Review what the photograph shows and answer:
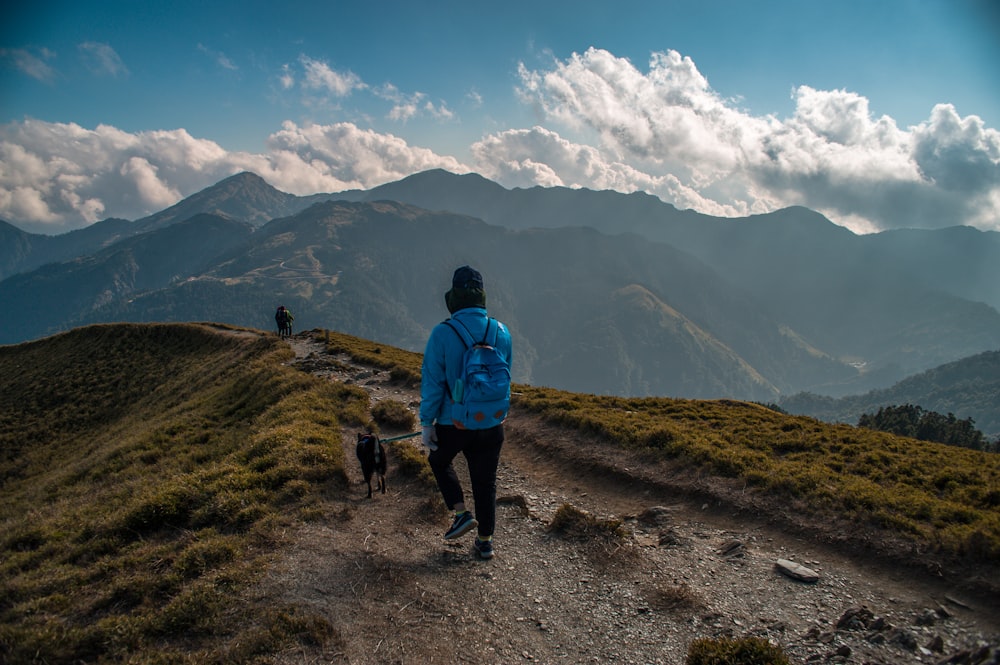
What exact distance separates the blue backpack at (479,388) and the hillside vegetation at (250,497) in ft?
10.7

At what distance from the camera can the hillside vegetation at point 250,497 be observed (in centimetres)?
600

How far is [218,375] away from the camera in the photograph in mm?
28828

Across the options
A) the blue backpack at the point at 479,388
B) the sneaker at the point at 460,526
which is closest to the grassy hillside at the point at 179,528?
the sneaker at the point at 460,526

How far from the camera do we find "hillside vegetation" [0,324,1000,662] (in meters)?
6.00

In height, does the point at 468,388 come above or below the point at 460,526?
above

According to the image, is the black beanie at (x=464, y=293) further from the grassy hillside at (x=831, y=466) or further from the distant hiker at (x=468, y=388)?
the grassy hillside at (x=831, y=466)

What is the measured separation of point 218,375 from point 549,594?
92.6 ft

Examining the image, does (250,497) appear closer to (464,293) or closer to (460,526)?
(460,526)

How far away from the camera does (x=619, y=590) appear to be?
753cm

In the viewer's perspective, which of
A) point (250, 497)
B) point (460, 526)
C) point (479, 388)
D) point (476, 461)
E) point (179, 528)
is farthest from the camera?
point (250, 497)

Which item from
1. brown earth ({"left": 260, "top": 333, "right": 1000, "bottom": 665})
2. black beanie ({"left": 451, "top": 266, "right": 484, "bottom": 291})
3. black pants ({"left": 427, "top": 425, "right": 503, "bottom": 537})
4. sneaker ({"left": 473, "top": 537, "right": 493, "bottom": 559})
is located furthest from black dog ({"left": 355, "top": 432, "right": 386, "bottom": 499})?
black beanie ({"left": 451, "top": 266, "right": 484, "bottom": 291})

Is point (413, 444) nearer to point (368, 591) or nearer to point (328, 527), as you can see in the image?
point (328, 527)

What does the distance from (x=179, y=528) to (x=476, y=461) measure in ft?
20.3

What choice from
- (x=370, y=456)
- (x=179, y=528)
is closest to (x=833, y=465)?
(x=370, y=456)
